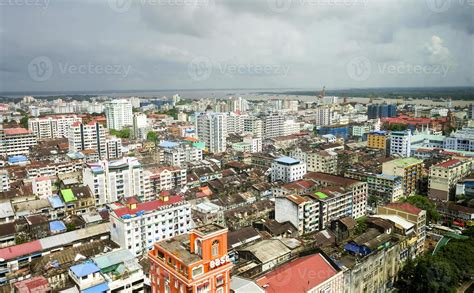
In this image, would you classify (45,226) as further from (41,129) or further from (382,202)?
(41,129)

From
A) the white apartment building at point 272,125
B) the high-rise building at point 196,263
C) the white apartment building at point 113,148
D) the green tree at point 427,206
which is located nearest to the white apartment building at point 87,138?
the white apartment building at point 113,148

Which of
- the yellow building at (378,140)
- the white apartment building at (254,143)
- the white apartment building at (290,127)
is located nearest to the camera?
the yellow building at (378,140)

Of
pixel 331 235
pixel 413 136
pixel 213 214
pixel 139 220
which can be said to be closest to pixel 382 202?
pixel 331 235

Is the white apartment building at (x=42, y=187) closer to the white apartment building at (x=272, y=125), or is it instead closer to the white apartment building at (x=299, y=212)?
the white apartment building at (x=299, y=212)

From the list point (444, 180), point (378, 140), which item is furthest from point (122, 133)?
point (444, 180)

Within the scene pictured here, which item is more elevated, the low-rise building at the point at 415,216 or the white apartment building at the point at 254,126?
the white apartment building at the point at 254,126

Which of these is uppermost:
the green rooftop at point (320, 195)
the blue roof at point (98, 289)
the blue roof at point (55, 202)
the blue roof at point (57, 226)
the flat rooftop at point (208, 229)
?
the flat rooftop at point (208, 229)

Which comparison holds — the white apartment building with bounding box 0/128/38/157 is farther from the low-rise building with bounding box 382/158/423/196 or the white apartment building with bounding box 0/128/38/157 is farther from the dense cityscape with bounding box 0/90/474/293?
the low-rise building with bounding box 382/158/423/196
